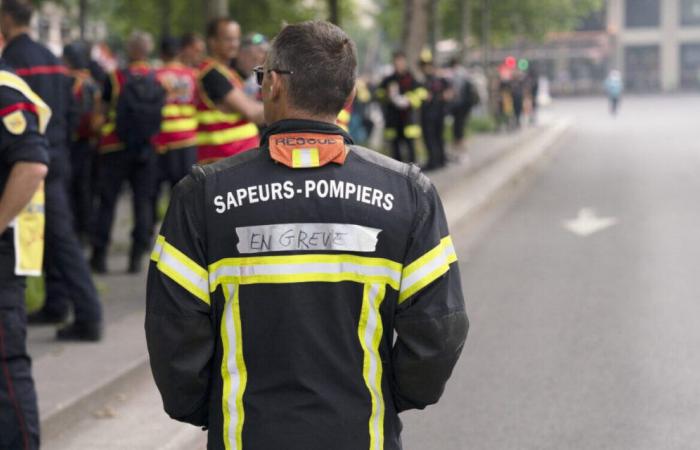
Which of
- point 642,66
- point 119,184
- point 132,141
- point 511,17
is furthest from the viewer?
point 642,66

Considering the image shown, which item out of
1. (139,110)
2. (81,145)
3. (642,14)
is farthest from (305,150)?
(642,14)

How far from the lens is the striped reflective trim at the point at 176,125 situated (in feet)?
38.7

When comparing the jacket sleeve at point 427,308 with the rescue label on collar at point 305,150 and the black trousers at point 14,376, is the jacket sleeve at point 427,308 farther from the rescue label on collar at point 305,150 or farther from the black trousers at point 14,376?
the black trousers at point 14,376

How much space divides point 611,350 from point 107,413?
3029 millimetres

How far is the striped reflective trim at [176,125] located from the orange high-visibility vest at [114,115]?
44cm

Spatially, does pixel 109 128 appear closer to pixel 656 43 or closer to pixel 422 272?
pixel 422 272

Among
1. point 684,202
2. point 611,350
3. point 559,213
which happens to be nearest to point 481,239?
point 559,213

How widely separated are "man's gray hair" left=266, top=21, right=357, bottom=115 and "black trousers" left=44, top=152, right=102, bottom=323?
4.59 metres

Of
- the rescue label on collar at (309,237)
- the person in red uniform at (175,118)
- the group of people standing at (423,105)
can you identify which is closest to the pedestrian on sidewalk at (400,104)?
the group of people standing at (423,105)

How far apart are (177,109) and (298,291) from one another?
906cm

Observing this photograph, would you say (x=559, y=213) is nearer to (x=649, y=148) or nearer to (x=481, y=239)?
(x=481, y=239)

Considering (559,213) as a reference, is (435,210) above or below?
above

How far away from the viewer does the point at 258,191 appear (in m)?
3.10

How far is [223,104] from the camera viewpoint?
8555mm
